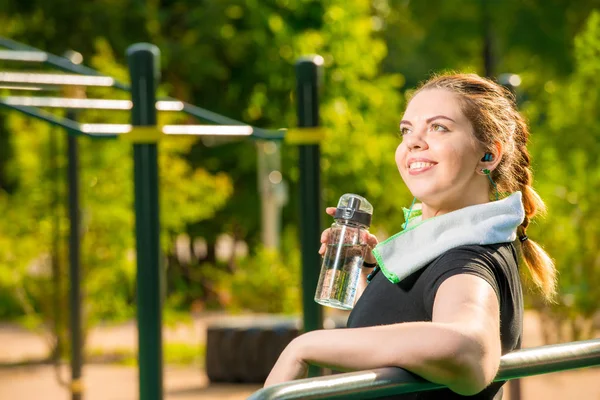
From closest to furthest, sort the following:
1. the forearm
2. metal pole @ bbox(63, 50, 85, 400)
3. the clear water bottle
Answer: the forearm, the clear water bottle, metal pole @ bbox(63, 50, 85, 400)

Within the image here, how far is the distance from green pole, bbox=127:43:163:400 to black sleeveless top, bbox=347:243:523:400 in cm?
202

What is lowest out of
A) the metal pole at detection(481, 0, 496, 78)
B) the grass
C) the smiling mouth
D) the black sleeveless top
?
the grass

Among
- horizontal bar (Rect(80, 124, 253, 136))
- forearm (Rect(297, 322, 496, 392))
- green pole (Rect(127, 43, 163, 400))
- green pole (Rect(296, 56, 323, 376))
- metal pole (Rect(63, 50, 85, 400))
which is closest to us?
forearm (Rect(297, 322, 496, 392))

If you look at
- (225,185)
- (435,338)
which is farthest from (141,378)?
(225,185)

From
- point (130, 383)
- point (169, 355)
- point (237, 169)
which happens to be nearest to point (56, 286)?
point (130, 383)

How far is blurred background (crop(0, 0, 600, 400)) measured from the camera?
845 cm

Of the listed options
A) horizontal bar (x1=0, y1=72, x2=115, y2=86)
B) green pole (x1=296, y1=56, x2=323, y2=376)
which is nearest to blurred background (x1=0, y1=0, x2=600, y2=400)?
green pole (x1=296, y1=56, x2=323, y2=376)

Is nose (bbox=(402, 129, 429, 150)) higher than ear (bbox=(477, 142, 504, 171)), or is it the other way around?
nose (bbox=(402, 129, 429, 150))

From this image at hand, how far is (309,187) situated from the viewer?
4.57 m

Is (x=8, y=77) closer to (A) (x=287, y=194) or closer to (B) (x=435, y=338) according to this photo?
(B) (x=435, y=338)

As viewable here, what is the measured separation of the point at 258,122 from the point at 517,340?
11.6 metres

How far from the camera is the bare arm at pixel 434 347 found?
1382 mm

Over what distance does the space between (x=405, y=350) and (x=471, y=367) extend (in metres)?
0.08

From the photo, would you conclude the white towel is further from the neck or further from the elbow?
the elbow
